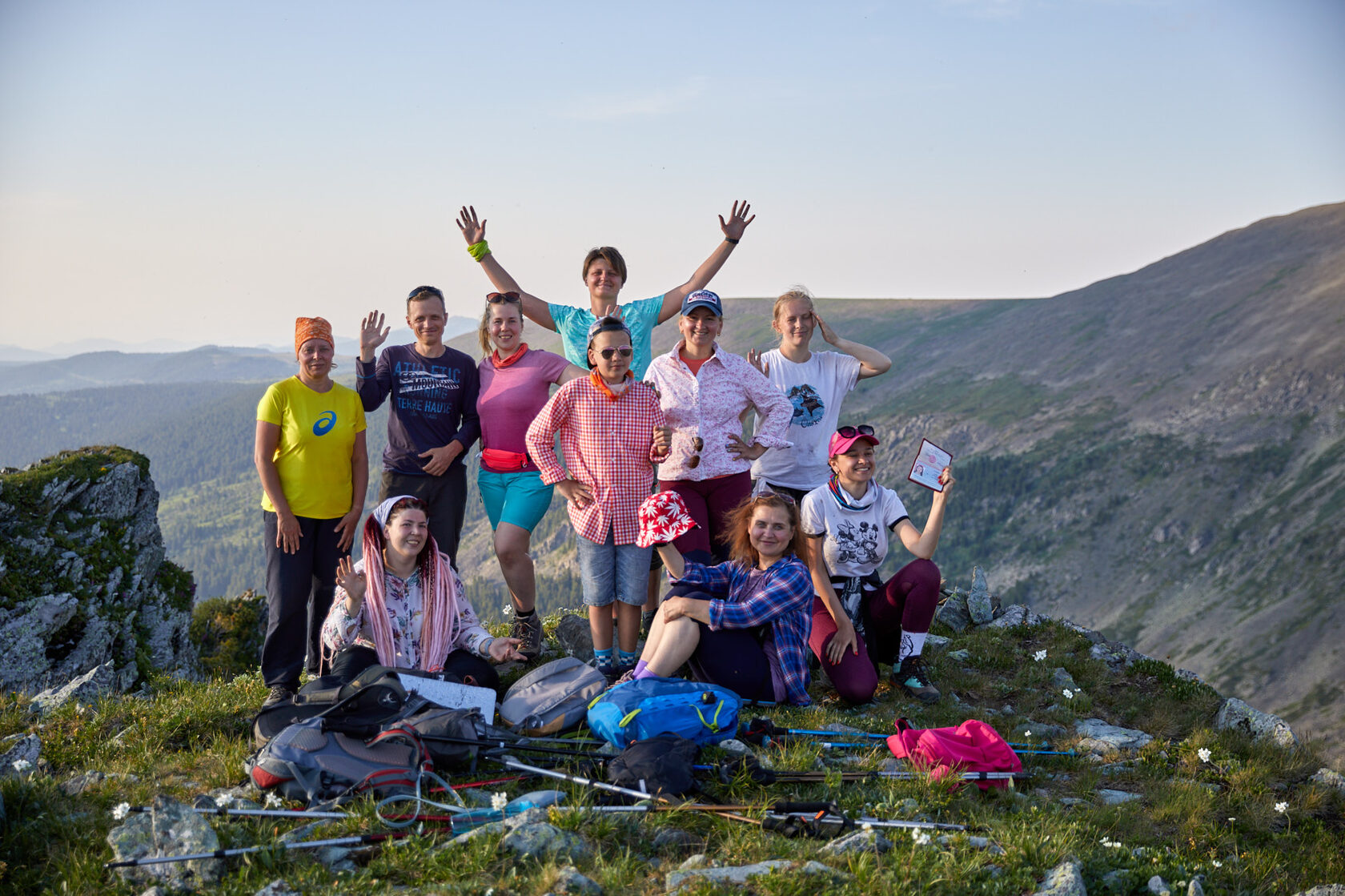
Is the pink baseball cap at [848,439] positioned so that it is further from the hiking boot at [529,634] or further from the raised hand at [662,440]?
the hiking boot at [529,634]

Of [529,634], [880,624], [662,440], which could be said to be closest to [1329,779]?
[880,624]

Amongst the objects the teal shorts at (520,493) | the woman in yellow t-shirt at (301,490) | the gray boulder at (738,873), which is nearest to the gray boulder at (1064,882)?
the gray boulder at (738,873)

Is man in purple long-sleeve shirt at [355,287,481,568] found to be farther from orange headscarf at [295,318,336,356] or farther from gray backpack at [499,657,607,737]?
gray backpack at [499,657,607,737]

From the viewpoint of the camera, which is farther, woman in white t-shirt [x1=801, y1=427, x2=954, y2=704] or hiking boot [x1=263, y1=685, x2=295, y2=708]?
woman in white t-shirt [x1=801, y1=427, x2=954, y2=704]

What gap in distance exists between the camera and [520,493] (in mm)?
9477

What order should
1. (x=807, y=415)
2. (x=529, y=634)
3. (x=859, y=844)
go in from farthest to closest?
1. (x=807, y=415)
2. (x=529, y=634)
3. (x=859, y=844)

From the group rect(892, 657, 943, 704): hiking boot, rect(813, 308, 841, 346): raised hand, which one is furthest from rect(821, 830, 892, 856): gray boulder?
rect(813, 308, 841, 346): raised hand

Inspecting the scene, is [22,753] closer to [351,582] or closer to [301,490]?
[351,582]

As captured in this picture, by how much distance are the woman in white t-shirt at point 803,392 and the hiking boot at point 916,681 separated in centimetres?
225

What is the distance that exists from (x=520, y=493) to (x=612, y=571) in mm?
1320

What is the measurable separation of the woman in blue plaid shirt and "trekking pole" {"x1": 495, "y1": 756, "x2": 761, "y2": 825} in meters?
1.73

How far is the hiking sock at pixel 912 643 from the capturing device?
973 centimetres

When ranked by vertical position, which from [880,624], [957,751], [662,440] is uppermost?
[662,440]

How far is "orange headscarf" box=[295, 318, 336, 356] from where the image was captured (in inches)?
354
